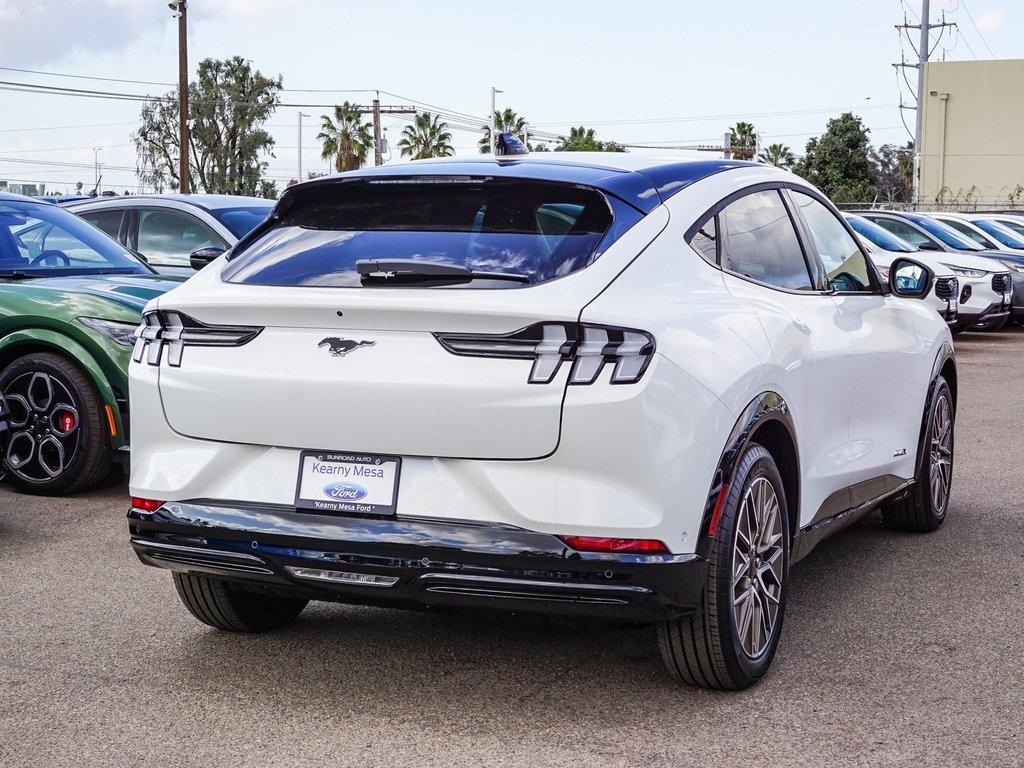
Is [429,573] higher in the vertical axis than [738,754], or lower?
higher

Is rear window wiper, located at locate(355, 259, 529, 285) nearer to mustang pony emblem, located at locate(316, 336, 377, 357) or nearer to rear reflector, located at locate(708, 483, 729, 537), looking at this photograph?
mustang pony emblem, located at locate(316, 336, 377, 357)

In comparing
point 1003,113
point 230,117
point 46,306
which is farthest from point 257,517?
point 230,117

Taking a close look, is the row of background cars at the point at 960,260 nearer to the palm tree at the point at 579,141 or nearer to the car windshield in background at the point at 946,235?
the car windshield in background at the point at 946,235

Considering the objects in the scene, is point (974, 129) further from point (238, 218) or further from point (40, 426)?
point (40, 426)

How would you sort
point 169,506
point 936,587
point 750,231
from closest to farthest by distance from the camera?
1. point 169,506
2. point 750,231
3. point 936,587

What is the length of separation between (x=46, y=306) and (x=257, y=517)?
13.7 feet

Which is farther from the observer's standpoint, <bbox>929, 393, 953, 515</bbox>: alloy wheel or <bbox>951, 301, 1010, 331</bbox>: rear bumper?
<bbox>951, 301, 1010, 331</bbox>: rear bumper

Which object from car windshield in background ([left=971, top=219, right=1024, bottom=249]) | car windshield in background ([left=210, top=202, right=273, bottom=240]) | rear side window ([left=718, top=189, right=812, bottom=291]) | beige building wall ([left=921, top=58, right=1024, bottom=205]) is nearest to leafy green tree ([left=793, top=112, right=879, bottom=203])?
beige building wall ([left=921, top=58, right=1024, bottom=205])

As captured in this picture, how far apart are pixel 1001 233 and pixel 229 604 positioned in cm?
2021

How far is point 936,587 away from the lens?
5633mm

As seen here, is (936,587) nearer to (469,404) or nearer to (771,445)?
(771,445)

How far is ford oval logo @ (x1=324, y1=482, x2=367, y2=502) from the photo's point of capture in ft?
12.7

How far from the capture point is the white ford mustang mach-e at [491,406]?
12.2 feet

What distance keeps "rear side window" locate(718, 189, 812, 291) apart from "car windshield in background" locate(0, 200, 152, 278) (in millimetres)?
4967
